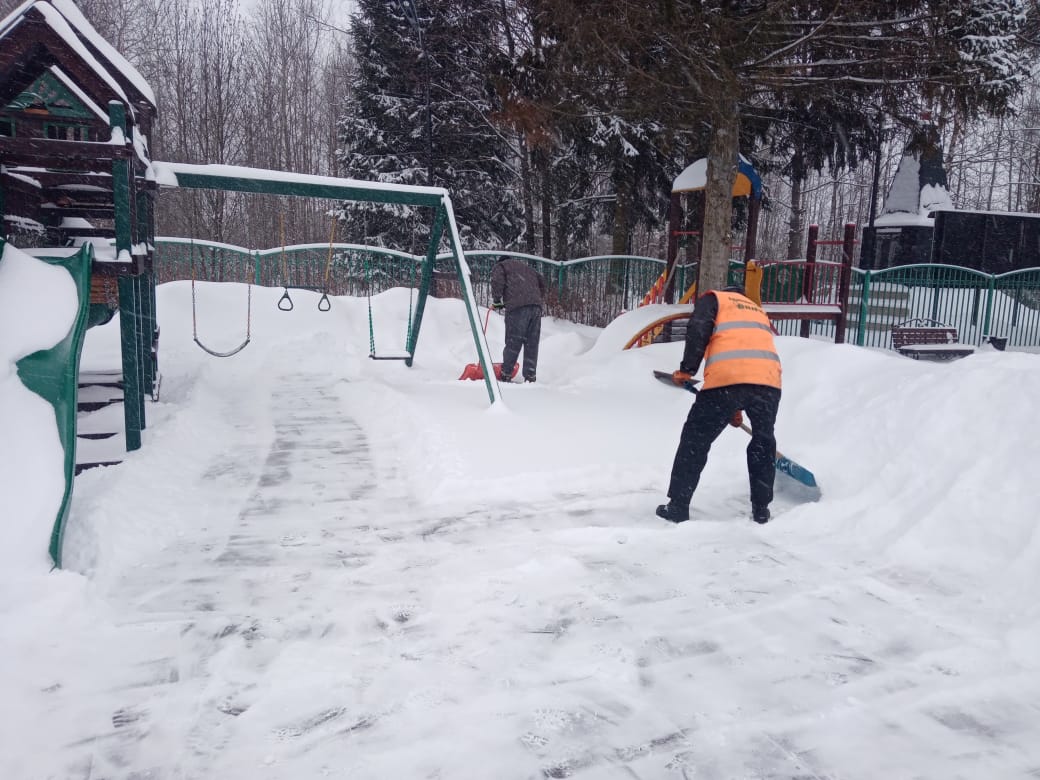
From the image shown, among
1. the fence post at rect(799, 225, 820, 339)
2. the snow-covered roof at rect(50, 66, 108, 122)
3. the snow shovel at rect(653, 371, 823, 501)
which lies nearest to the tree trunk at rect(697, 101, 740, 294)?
the fence post at rect(799, 225, 820, 339)

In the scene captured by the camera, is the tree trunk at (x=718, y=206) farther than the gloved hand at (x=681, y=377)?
Yes

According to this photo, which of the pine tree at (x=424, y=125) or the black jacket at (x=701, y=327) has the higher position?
the pine tree at (x=424, y=125)

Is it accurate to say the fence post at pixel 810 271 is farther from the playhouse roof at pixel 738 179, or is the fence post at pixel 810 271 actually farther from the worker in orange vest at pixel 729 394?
the worker in orange vest at pixel 729 394

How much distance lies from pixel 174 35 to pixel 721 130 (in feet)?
72.3

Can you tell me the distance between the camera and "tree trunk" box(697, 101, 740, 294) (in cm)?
1102

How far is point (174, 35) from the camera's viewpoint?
24.8m

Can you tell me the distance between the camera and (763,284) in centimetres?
1588

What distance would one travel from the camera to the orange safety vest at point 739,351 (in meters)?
4.68

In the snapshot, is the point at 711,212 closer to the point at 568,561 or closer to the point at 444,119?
the point at 568,561

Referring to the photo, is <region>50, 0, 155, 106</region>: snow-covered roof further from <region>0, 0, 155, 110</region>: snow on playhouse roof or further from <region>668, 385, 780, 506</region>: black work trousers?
<region>668, 385, 780, 506</region>: black work trousers

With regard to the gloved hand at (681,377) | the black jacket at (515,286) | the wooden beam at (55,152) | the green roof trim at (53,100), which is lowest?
the gloved hand at (681,377)

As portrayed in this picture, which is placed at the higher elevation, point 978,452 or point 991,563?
point 978,452

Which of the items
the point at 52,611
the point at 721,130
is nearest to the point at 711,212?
the point at 721,130

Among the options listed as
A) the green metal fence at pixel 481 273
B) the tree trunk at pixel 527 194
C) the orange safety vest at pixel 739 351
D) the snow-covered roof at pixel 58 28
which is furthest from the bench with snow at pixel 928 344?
the snow-covered roof at pixel 58 28
